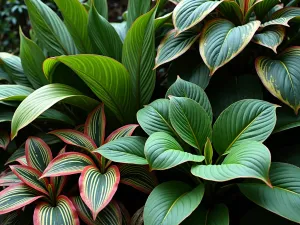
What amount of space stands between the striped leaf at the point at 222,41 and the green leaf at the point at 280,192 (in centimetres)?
38

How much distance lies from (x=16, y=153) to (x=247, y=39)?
99 cm

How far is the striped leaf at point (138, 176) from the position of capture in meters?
1.23

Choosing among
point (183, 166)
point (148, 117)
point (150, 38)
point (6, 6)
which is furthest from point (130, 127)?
point (6, 6)

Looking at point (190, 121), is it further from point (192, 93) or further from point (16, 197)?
point (16, 197)

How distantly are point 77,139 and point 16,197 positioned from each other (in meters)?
0.28

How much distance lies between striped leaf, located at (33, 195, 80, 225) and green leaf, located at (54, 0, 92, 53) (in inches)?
27.2

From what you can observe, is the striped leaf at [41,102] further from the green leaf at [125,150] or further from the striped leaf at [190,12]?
the striped leaf at [190,12]

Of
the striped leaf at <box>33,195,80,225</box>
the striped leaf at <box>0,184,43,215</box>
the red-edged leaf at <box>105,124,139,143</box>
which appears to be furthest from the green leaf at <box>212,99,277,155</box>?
the striped leaf at <box>0,184,43,215</box>

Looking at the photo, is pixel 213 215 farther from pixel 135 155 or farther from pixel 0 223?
pixel 0 223

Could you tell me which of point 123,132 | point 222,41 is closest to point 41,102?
point 123,132

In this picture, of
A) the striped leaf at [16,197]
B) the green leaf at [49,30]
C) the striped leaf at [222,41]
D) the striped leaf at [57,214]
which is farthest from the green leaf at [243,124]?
the green leaf at [49,30]

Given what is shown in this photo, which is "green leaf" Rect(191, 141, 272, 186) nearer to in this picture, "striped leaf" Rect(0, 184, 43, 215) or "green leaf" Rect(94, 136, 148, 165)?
"green leaf" Rect(94, 136, 148, 165)

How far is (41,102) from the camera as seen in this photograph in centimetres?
128

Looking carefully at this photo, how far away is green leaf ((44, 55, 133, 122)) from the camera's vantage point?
1.24 m
